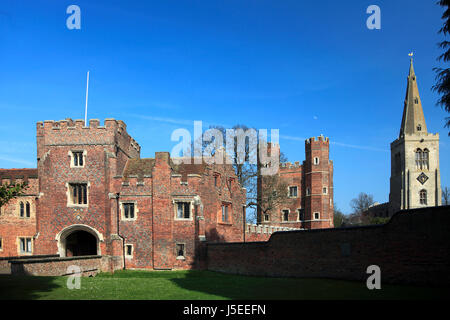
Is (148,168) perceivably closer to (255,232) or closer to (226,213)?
(226,213)

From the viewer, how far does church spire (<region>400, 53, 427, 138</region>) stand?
224 ft

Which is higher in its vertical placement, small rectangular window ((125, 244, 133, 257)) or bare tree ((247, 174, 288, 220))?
bare tree ((247, 174, 288, 220))

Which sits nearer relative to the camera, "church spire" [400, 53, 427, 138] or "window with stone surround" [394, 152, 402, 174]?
"church spire" [400, 53, 427, 138]

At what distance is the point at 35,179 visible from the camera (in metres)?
31.6

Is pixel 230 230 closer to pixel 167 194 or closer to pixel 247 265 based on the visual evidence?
pixel 167 194

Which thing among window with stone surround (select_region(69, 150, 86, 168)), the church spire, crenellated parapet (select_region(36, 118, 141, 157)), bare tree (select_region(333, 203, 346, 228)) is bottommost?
Answer: bare tree (select_region(333, 203, 346, 228))

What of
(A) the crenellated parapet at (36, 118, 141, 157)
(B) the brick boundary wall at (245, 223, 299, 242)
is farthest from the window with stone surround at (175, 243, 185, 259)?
(A) the crenellated parapet at (36, 118, 141, 157)

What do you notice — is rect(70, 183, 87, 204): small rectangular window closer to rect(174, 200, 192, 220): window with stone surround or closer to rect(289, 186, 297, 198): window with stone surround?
rect(174, 200, 192, 220): window with stone surround

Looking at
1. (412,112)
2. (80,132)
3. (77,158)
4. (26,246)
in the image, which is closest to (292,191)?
(412,112)

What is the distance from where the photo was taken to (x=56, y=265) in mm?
21203

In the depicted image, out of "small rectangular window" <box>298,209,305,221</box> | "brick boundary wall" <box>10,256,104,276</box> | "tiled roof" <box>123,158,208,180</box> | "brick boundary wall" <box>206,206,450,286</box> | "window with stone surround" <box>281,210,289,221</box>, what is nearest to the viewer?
"brick boundary wall" <box>206,206,450,286</box>

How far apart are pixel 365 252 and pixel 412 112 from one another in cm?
5895

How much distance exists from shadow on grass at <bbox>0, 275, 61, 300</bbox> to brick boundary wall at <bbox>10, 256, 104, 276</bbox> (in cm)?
217

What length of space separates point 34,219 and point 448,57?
29453 mm
